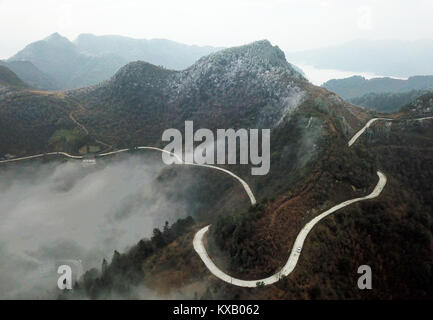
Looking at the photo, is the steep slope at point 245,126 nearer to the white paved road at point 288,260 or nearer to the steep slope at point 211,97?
the steep slope at point 211,97

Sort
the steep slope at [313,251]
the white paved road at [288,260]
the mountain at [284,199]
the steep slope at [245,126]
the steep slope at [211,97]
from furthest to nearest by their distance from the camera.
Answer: the steep slope at [211,97], the steep slope at [245,126], the mountain at [284,199], the steep slope at [313,251], the white paved road at [288,260]

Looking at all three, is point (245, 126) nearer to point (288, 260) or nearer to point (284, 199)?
point (284, 199)

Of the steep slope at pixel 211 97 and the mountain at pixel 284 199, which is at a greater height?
the steep slope at pixel 211 97

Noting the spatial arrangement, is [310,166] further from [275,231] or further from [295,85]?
[295,85]

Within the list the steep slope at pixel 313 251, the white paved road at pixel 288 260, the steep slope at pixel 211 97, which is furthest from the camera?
the steep slope at pixel 211 97

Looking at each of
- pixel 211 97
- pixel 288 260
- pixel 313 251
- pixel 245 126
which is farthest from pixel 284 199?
pixel 211 97

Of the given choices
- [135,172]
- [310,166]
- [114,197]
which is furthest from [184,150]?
[310,166]

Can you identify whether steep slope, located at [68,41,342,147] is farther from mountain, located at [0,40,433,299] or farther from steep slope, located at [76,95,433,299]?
steep slope, located at [76,95,433,299]

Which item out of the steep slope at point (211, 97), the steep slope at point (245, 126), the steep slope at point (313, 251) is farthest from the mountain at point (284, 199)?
the steep slope at point (211, 97)

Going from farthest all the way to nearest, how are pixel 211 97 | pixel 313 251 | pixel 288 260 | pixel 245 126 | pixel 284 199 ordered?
1. pixel 211 97
2. pixel 245 126
3. pixel 284 199
4. pixel 313 251
5. pixel 288 260

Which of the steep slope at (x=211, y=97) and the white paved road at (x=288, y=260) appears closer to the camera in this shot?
the white paved road at (x=288, y=260)

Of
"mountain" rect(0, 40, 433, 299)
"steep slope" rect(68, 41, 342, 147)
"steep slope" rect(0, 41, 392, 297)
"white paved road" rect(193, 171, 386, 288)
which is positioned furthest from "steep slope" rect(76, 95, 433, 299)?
"steep slope" rect(68, 41, 342, 147)

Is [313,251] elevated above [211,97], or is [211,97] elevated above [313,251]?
[211,97]
